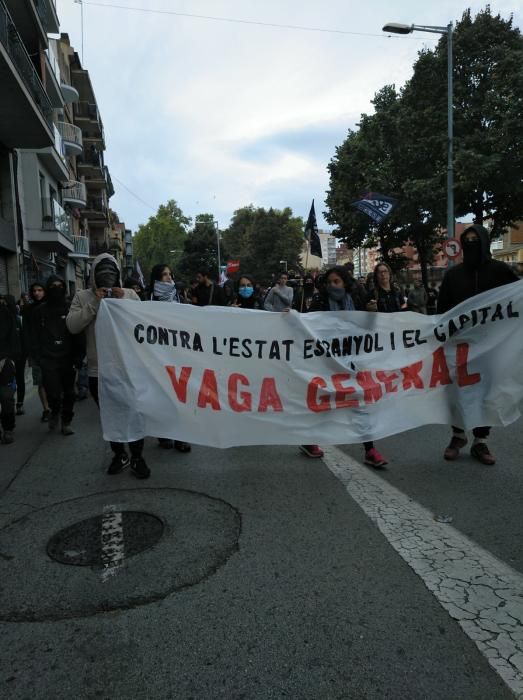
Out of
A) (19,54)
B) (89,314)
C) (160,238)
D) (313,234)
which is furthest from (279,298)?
(160,238)

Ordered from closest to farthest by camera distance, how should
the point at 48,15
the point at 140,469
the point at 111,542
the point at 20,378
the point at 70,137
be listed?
the point at 111,542, the point at 140,469, the point at 20,378, the point at 48,15, the point at 70,137

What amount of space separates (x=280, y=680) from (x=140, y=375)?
2.81 meters

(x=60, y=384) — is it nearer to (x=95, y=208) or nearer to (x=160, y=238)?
(x=95, y=208)

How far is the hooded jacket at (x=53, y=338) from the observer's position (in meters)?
6.28

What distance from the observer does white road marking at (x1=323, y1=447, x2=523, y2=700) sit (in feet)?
7.52

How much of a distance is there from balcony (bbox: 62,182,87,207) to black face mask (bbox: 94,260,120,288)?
99.0 ft

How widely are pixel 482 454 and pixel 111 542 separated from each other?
3.14 metres

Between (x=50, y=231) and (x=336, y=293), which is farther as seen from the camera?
(x=50, y=231)

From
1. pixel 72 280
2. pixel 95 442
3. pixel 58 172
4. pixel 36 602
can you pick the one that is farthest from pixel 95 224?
pixel 36 602

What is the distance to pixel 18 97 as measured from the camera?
15227 millimetres

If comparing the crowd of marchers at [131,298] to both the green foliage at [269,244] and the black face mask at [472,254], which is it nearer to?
the black face mask at [472,254]

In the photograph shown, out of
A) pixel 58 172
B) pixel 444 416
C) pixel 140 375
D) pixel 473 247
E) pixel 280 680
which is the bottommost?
pixel 280 680

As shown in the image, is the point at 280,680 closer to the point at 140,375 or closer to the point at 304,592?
the point at 304,592

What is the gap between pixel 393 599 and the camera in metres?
2.65
